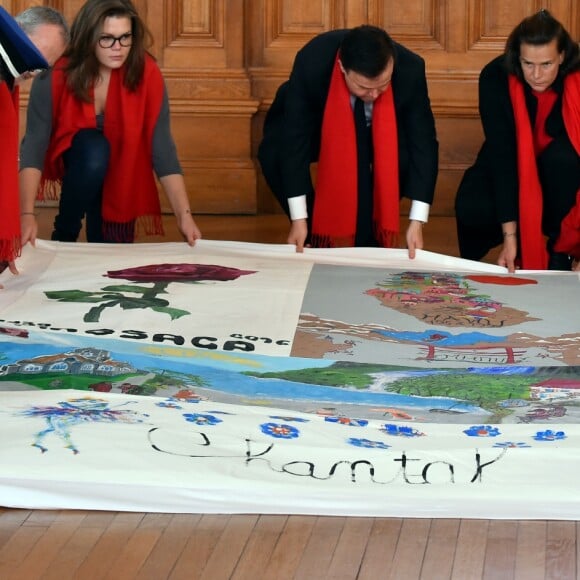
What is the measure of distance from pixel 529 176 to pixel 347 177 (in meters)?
0.50

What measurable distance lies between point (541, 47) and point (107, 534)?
208 centimetres

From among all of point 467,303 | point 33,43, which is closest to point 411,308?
point 467,303

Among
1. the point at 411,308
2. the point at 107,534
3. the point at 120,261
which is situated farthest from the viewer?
the point at 120,261

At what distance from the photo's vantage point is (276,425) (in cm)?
212

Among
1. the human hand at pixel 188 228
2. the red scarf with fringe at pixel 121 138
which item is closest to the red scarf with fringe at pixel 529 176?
the human hand at pixel 188 228

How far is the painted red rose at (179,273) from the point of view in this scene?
3201mm

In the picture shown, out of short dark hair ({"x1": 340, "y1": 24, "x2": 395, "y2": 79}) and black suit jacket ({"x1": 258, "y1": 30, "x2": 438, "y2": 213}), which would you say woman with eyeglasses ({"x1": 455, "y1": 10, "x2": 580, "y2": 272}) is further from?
short dark hair ({"x1": 340, "y1": 24, "x2": 395, "y2": 79})

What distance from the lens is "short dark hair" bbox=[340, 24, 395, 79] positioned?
3.17 m

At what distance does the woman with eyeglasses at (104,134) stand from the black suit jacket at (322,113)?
0.33 m

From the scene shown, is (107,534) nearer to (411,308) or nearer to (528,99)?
(411,308)

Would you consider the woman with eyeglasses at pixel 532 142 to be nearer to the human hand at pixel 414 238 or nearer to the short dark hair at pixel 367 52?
the human hand at pixel 414 238

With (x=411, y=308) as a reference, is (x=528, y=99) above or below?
above

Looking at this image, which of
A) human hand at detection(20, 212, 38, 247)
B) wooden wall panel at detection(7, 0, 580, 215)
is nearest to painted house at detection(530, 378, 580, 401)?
human hand at detection(20, 212, 38, 247)

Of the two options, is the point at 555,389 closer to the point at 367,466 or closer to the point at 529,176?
the point at 367,466
